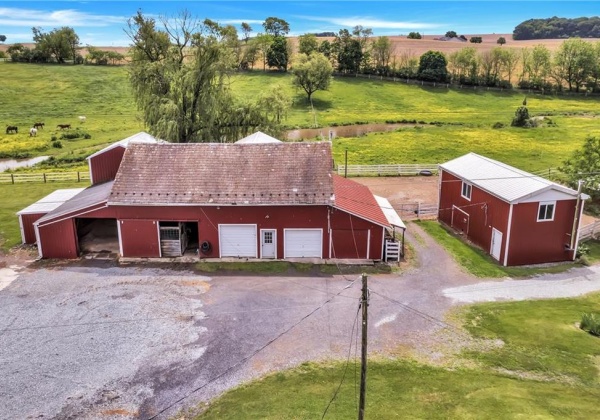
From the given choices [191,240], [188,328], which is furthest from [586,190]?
[188,328]

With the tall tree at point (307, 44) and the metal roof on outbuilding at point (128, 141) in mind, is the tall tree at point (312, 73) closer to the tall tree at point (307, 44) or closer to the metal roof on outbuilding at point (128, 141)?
the tall tree at point (307, 44)

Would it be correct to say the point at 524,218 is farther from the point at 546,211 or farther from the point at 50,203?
the point at 50,203

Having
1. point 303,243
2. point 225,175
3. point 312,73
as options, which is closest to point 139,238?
point 225,175

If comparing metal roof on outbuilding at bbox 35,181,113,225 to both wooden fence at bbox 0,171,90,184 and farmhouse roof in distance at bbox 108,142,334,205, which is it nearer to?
farmhouse roof in distance at bbox 108,142,334,205

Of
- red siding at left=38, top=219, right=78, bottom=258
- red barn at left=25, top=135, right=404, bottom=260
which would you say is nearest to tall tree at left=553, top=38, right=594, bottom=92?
red barn at left=25, top=135, right=404, bottom=260

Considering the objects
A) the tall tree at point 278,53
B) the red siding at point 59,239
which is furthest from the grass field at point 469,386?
the tall tree at point 278,53

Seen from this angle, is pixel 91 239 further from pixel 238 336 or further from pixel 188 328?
pixel 238 336
